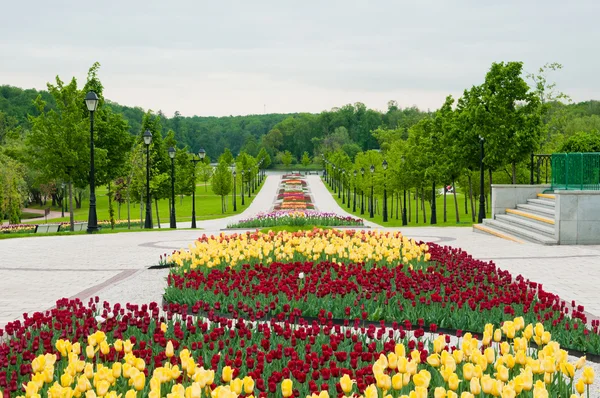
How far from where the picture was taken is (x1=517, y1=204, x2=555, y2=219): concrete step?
816 inches

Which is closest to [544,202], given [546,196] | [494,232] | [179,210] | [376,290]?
[546,196]

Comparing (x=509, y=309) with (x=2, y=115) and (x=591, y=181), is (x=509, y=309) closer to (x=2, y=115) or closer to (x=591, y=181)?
(x=591, y=181)

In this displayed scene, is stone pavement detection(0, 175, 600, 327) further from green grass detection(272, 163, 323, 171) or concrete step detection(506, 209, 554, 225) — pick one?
green grass detection(272, 163, 323, 171)

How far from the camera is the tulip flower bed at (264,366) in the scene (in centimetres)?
421

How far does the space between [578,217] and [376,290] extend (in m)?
12.0

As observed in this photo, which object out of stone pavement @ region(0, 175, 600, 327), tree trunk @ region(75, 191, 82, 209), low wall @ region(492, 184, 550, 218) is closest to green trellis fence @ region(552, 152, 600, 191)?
low wall @ region(492, 184, 550, 218)

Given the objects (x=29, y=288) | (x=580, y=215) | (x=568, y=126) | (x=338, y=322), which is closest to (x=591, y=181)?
(x=580, y=215)

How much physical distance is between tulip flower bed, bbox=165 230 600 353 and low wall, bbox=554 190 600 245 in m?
7.25

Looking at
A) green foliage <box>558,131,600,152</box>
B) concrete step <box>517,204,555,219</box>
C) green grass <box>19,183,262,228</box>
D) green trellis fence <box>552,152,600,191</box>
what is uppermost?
green foliage <box>558,131,600,152</box>

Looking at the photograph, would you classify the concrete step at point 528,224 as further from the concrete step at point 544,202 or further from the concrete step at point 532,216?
the concrete step at point 544,202

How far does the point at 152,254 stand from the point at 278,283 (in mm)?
8629

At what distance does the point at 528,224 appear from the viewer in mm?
20844

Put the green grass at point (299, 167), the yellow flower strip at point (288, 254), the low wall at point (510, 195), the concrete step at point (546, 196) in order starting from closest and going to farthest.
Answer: the yellow flower strip at point (288, 254) → the concrete step at point (546, 196) → the low wall at point (510, 195) → the green grass at point (299, 167)

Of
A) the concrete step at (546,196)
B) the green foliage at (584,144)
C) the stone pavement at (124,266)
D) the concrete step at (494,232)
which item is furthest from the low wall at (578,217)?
the green foliage at (584,144)
